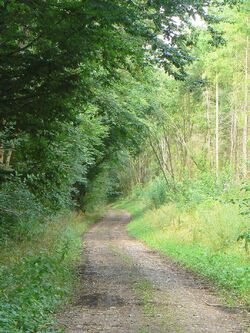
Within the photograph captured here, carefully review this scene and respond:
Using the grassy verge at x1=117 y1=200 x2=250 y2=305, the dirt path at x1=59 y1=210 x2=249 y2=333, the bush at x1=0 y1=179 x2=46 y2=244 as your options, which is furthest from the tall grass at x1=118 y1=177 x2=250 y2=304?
the bush at x1=0 y1=179 x2=46 y2=244

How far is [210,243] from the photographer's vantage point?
58.5 ft

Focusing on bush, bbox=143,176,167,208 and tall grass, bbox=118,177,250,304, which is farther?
bush, bbox=143,176,167,208

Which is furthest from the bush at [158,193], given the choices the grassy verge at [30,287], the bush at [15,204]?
the bush at [15,204]

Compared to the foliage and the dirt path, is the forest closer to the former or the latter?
the foliage

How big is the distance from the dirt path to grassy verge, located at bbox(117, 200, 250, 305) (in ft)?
2.23

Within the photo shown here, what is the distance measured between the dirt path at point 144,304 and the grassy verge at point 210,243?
68cm

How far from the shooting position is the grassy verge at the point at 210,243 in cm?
1217

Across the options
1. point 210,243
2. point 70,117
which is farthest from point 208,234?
point 70,117

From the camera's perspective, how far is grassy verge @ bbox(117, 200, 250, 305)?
12169 mm

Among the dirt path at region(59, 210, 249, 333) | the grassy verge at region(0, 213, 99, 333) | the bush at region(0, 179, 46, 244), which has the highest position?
the bush at region(0, 179, 46, 244)

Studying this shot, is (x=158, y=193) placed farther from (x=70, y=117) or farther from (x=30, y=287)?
(x=30, y=287)

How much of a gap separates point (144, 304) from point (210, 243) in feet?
28.6

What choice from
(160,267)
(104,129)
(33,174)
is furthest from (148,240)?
(33,174)

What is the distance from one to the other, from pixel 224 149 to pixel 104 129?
120ft
